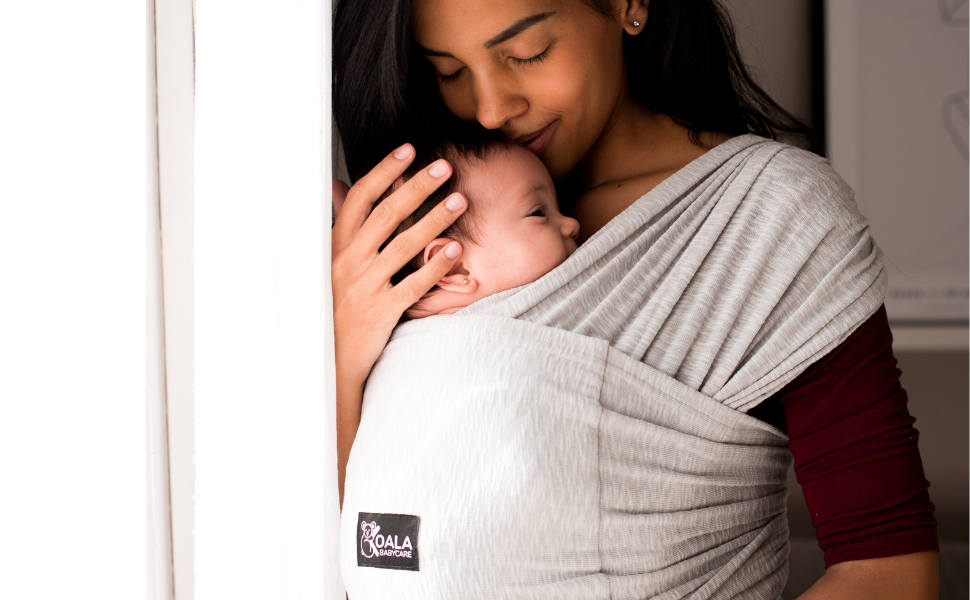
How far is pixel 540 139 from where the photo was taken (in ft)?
3.37

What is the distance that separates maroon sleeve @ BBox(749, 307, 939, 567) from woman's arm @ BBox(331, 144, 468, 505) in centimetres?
46

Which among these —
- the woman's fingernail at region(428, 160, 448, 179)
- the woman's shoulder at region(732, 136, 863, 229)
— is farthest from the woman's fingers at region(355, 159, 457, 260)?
the woman's shoulder at region(732, 136, 863, 229)

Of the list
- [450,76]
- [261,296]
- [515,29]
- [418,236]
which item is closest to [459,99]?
[450,76]

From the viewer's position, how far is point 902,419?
2.60ft

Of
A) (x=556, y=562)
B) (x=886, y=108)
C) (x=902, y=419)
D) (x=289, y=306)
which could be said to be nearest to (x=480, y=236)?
(x=289, y=306)

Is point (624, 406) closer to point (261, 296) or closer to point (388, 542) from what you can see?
point (388, 542)

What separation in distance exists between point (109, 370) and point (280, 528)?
267mm

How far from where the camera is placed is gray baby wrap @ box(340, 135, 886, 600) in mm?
723

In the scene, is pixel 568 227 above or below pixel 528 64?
below

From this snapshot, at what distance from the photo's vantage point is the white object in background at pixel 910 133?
1.74 m

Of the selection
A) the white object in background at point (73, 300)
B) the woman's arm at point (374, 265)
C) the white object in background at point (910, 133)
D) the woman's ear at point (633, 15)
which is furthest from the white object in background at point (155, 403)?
the white object in background at point (910, 133)

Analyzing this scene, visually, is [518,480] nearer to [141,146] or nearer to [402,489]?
[402,489]

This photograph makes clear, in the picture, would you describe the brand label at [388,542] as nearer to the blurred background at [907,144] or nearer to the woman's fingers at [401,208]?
the woman's fingers at [401,208]

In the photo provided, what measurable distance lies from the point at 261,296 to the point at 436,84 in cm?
50
